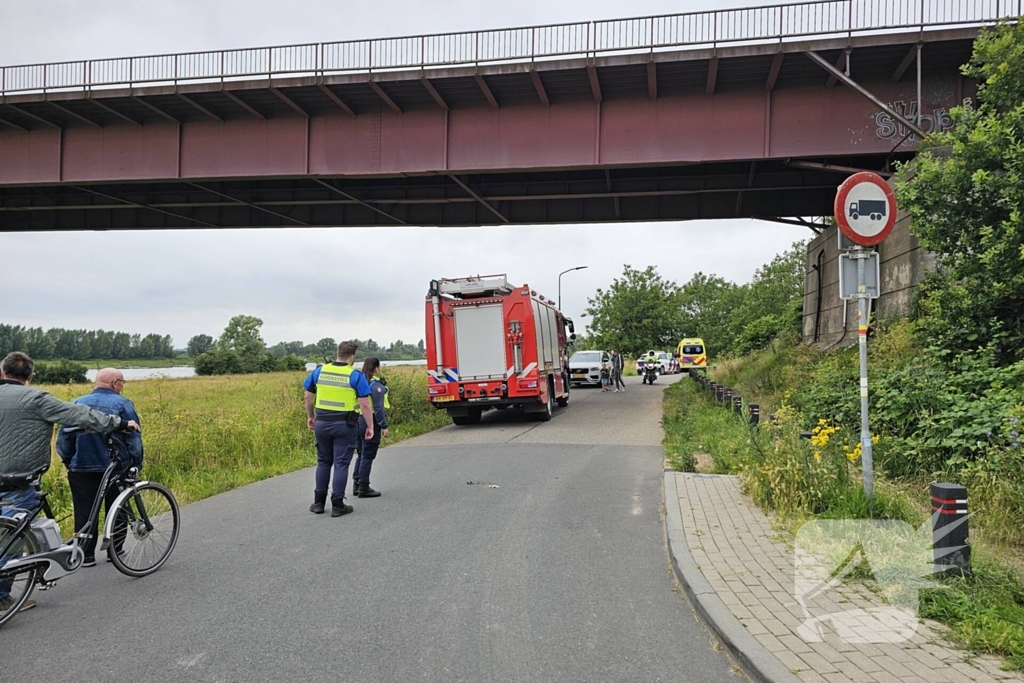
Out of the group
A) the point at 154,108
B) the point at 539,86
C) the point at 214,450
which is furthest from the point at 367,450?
the point at 154,108

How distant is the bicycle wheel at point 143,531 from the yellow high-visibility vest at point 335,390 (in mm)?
1979

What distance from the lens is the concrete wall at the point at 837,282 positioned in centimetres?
1455

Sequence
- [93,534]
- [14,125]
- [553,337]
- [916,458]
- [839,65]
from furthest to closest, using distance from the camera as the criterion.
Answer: [553,337], [14,125], [839,65], [916,458], [93,534]

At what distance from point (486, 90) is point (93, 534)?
13.9 meters

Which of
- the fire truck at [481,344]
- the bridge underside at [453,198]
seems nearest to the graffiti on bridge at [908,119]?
the bridge underside at [453,198]

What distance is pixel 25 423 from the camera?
16.4 feet

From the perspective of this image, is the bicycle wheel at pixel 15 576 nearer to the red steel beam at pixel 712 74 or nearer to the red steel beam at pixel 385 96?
the red steel beam at pixel 385 96

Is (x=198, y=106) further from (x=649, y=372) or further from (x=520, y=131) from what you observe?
(x=649, y=372)

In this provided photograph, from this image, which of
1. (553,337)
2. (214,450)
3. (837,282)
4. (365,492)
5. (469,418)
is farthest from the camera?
(837,282)

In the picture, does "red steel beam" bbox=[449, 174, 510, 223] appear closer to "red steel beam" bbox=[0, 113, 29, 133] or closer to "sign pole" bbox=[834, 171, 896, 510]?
"red steel beam" bbox=[0, 113, 29, 133]

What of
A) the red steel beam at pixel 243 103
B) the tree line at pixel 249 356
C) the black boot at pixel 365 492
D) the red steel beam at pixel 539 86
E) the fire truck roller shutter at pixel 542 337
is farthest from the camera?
the tree line at pixel 249 356

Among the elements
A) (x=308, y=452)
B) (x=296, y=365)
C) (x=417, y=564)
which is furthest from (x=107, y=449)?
(x=296, y=365)

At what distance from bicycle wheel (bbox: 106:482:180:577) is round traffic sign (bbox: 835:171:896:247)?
20.7 ft

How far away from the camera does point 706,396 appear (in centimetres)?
2000
